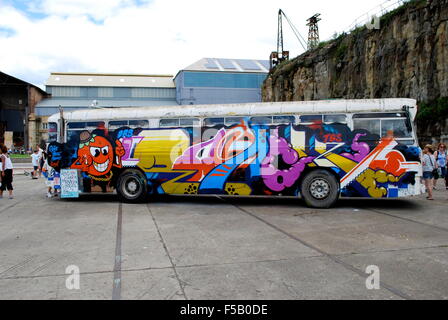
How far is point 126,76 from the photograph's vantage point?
76.1 metres

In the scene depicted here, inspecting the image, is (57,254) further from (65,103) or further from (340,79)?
(65,103)

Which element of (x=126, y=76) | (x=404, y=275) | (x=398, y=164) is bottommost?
(x=404, y=275)

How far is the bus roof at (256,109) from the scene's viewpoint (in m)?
10.7

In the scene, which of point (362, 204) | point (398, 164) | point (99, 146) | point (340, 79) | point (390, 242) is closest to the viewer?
point (390, 242)

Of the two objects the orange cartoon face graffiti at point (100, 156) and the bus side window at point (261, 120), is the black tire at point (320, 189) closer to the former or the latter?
the bus side window at point (261, 120)

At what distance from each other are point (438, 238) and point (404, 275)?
102 inches

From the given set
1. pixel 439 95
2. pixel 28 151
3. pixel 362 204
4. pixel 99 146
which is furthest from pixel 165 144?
pixel 28 151

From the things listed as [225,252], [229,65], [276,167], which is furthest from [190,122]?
[229,65]

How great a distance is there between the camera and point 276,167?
37.1ft

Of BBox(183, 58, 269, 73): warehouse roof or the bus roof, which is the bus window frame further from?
BBox(183, 58, 269, 73): warehouse roof

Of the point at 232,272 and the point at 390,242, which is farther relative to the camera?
the point at 390,242

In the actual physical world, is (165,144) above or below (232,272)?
above

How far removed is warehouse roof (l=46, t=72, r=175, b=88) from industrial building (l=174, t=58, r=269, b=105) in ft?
20.9

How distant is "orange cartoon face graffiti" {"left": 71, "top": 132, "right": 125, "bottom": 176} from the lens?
41.6ft
